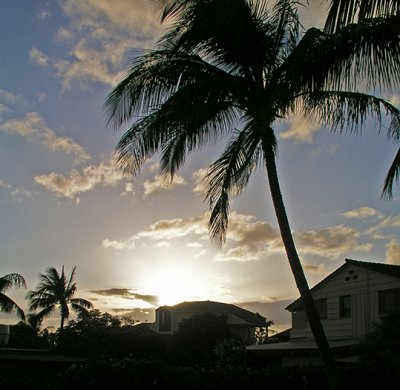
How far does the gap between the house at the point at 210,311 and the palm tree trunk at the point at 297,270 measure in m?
41.1

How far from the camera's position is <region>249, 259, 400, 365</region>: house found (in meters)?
23.2

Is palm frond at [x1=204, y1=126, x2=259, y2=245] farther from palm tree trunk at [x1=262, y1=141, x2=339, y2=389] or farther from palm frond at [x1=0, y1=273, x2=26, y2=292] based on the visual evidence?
palm frond at [x1=0, y1=273, x2=26, y2=292]

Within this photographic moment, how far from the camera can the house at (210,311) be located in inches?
2045

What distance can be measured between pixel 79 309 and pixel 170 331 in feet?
30.0

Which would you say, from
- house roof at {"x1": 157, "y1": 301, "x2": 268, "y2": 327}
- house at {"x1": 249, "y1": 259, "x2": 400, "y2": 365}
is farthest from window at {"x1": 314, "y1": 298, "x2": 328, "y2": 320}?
house roof at {"x1": 157, "y1": 301, "x2": 268, "y2": 327}

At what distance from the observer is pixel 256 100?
11.4 meters

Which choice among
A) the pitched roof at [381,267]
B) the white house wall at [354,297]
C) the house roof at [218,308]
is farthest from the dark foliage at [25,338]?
the pitched roof at [381,267]

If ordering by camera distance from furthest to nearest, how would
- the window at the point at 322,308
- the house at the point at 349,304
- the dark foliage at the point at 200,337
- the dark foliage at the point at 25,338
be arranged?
→ the dark foliage at the point at 25,338 < the dark foliage at the point at 200,337 < the window at the point at 322,308 < the house at the point at 349,304

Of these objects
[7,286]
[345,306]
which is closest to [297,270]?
[345,306]

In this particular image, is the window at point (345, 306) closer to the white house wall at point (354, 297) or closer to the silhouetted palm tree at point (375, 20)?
the white house wall at point (354, 297)

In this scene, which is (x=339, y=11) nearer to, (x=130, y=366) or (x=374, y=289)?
(x=130, y=366)

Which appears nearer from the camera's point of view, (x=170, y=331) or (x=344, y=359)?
(x=344, y=359)

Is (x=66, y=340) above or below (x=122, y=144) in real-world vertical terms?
below

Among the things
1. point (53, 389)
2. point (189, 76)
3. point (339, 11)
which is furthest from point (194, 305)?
point (339, 11)
